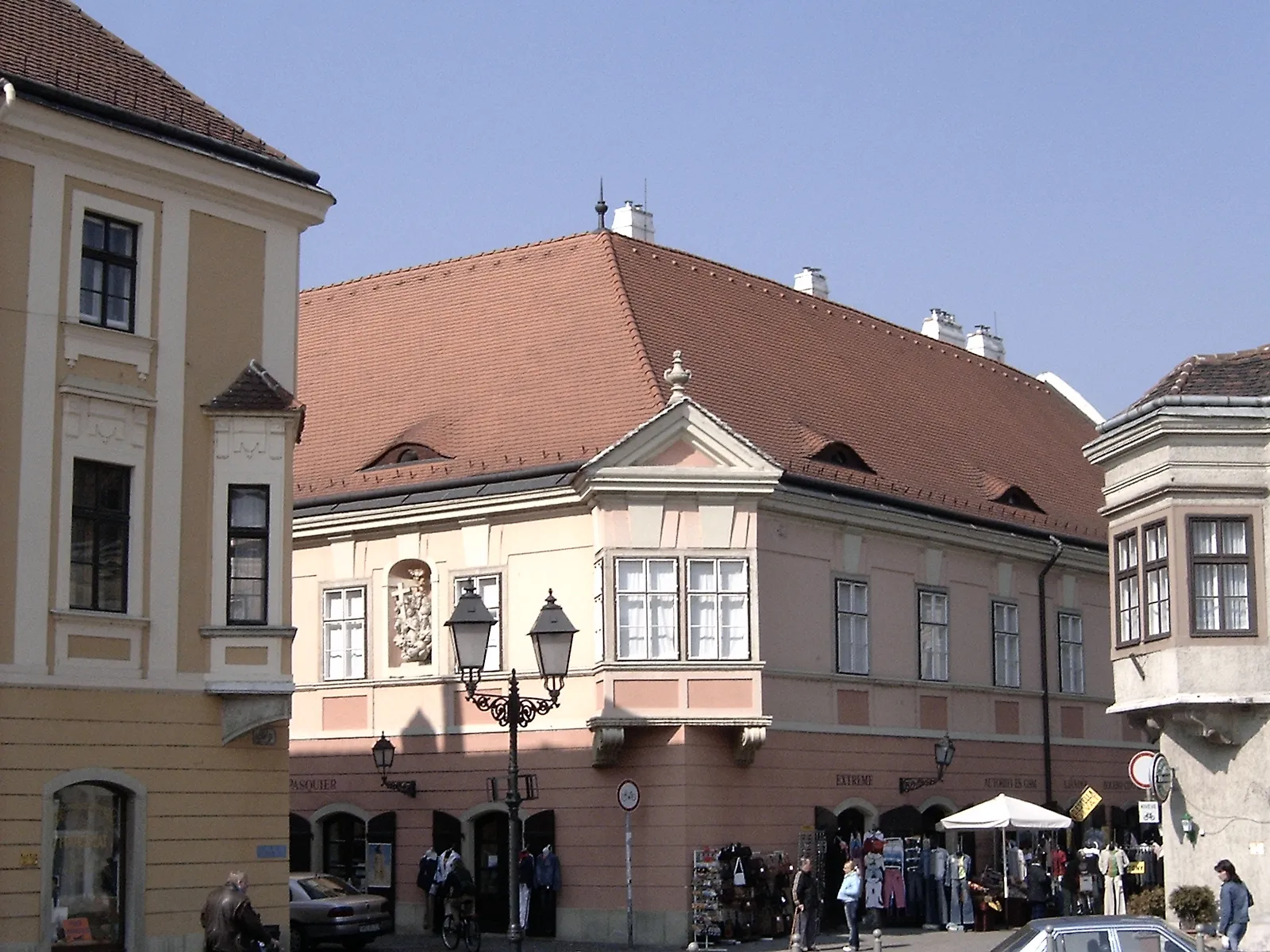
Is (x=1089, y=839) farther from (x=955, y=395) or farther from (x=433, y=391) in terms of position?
(x=433, y=391)

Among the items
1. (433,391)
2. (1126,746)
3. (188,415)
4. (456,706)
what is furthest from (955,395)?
(188,415)

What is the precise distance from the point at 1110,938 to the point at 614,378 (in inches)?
765

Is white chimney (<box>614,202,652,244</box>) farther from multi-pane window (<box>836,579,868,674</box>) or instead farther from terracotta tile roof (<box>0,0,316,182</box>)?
terracotta tile roof (<box>0,0,316,182</box>)

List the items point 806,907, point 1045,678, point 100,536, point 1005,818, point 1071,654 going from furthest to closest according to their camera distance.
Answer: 1. point 1071,654
2. point 1045,678
3. point 1005,818
4. point 806,907
5. point 100,536

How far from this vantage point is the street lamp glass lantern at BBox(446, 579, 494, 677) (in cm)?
2186

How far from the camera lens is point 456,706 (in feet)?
112

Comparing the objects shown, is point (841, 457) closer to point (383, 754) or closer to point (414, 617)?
point (414, 617)

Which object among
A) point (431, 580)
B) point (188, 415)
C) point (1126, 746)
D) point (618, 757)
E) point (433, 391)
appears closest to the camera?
point (188, 415)

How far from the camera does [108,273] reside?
24625mm

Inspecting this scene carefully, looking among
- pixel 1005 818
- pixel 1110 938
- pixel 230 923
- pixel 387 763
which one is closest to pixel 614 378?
pixel 387 763

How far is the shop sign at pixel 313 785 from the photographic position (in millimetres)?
35656

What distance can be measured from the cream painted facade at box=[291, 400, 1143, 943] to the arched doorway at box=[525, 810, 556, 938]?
11cm

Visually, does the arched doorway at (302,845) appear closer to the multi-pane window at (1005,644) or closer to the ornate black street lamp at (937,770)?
the ornate black street lamp at (937,770)

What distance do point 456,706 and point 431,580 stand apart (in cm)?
234
